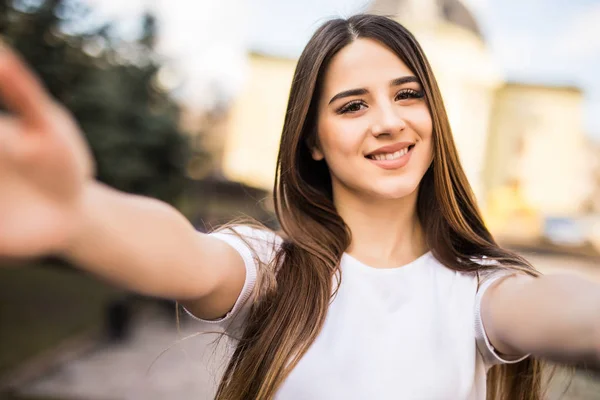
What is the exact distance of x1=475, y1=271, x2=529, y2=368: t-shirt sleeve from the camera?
1578mm

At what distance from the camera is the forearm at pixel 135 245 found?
0.97 metres

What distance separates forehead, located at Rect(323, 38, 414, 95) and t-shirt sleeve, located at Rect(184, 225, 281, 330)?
49cm

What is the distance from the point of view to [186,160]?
45.1ft

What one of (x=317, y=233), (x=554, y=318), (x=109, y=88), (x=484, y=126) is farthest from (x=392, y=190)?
(x=484, y=126)

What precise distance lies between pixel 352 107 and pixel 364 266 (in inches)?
18.5

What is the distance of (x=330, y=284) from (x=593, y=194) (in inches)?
1468

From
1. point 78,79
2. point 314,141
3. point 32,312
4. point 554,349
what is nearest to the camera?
point 554,349

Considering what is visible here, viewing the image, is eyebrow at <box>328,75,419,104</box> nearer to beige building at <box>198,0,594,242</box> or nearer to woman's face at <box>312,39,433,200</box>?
woman's face at <box>312,39,433,200</box>

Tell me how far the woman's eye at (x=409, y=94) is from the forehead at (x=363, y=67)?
0.05 meters

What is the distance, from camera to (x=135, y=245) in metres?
1.06

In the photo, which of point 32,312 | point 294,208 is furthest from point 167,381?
point 294,208

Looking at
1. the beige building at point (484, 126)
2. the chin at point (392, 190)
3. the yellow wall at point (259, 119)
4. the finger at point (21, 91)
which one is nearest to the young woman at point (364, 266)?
the chin at point (392, 190)

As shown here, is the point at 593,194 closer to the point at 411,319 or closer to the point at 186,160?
the point at 186,160

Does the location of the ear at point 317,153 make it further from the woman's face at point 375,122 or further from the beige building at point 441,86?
the beige building at point 441,86
